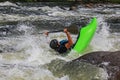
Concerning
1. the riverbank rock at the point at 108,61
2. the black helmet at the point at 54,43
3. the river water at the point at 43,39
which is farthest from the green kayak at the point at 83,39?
the riverbank rock at the point at 108,61

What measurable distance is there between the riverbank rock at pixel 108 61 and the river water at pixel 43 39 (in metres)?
0.17

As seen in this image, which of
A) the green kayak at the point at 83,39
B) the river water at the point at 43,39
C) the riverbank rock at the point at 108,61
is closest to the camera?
the riverbank rock at the point at 108,61

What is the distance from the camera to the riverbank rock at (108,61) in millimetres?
7157

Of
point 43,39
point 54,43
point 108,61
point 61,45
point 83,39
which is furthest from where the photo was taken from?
point 43,39

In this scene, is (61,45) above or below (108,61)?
below

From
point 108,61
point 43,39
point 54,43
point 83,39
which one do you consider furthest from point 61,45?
point 108,61

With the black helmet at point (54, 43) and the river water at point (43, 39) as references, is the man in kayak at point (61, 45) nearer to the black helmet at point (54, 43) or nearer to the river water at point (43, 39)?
the black helmet at point (54, 43)

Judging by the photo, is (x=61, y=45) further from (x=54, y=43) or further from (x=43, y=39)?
(x=43, y=39)

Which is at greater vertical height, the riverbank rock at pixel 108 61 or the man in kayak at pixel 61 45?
A: the riverbank rock at pixel 108 61

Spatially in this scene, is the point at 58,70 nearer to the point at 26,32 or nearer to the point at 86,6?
the point at 26,32

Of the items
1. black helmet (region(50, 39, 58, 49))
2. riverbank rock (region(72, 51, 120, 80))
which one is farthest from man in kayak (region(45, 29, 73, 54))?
riverbank rock (region(72, 51, 120, 80))

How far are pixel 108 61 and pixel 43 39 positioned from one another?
5.43m

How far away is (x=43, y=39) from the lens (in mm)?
12672

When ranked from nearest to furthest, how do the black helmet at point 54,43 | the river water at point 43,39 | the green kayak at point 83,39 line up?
the river water at point 43,39
the black helmet at point 54,43
the green kayak at point 83,39
